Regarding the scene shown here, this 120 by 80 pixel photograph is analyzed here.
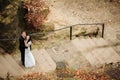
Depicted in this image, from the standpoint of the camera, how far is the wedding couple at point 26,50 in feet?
51.7

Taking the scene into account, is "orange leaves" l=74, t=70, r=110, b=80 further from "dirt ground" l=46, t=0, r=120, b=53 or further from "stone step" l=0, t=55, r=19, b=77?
"dirt ground" l=46, t=0, r=120, b=53

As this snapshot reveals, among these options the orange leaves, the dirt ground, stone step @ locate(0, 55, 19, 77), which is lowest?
the orange leaves

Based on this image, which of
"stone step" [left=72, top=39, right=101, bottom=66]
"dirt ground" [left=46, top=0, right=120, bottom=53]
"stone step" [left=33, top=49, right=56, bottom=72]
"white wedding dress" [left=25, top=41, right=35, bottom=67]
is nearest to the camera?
"white wedding dress" [left=25, top=41, right=35, bottom=67]

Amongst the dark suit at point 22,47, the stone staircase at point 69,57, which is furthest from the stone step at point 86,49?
the dark suit at point 22,47

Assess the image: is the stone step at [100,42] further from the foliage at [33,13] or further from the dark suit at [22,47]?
the dark suit at [22,47]

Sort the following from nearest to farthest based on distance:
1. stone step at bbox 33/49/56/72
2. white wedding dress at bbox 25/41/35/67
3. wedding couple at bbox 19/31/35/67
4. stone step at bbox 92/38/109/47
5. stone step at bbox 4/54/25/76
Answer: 1. wedding couple at bbox 19/31/35/67
2. white wedding dress at bbox 25/41/35/67
3. stone step at bbox 4/54/25/76
4. stone step at bbox 33/49/56/72
5. stone step at bbox 92/38/109/47

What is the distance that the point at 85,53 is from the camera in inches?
691

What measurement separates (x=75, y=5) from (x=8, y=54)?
723 centimetres

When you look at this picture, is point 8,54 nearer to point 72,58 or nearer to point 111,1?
point 72,58

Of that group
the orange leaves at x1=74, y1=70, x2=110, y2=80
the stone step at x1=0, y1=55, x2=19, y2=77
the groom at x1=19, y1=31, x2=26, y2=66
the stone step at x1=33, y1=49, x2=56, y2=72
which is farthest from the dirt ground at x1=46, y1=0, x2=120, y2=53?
the stone step at x1=0, y1=55, x2=19, y2=77

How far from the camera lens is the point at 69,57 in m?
17.2

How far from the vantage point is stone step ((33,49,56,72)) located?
1634 centimetres

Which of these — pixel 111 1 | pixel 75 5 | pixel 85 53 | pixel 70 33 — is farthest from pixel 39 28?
pixel 111 1

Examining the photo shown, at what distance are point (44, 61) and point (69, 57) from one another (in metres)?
1.33
